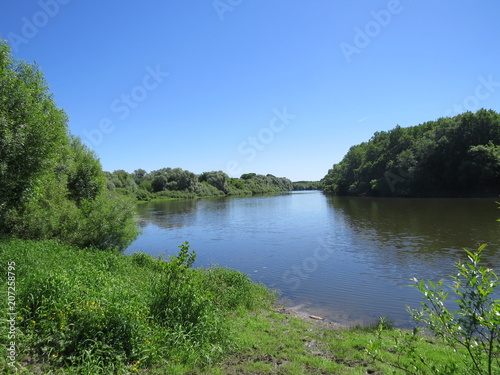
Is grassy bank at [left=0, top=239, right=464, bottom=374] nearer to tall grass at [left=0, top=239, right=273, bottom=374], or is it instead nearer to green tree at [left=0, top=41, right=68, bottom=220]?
tall grass at [left=0, top=239, right=273, bottom=374]

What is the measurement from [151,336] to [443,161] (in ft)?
266

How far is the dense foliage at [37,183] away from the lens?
36.5ft

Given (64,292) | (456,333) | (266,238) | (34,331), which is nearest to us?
(456,333)

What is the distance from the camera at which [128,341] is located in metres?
5.71

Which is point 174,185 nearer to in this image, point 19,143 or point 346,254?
point 346,254

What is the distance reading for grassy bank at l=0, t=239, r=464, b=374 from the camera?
525 cm

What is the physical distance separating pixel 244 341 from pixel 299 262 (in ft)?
39.9

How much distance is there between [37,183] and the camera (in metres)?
12.5

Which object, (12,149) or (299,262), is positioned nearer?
(12,149)

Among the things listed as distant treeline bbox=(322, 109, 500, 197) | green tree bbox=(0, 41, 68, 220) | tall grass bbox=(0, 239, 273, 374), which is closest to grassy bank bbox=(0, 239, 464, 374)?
tall grass bbox=(0, 239, 273, 374)

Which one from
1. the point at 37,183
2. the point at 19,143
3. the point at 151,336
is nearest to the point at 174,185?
the point at 37,183

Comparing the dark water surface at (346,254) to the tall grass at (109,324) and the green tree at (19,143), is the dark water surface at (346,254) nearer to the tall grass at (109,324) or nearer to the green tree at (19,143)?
the tall grass at (109,324)

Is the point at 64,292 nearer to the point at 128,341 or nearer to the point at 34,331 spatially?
the point at 34,331

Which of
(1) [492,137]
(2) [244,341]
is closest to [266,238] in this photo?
(2) [244,341]
